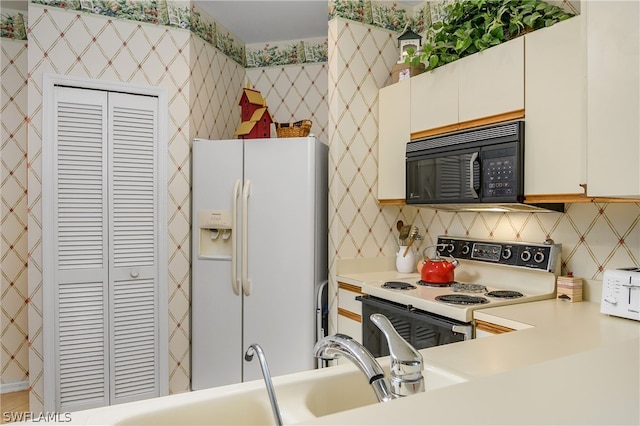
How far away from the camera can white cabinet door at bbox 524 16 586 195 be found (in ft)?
5.82

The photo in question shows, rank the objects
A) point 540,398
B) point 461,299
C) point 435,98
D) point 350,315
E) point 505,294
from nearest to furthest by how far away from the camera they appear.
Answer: point 540,398, point 461,299, point 505,294, point 435,98, point 350,315

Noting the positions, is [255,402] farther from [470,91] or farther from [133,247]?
[133,247]

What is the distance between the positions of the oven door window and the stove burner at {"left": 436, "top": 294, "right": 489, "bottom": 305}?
0.48 meters

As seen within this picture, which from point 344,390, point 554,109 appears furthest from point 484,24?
point 344,390

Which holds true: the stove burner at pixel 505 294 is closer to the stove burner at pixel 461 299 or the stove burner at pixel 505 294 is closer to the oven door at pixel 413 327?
the stove burner at pixel 461 299

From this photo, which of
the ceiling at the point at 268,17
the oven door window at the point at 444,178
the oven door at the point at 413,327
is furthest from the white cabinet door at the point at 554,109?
the ceiling at the point at 268,17

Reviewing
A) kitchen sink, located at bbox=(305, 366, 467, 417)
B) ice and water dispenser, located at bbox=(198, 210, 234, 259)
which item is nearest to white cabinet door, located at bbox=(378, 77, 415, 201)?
ice and water dispenser, located at bbox=(198, 210, 234, 259)

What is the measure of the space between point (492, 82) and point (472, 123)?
0.72 ft

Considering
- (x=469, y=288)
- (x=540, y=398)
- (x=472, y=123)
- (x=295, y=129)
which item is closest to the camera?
(x=540, y=398)

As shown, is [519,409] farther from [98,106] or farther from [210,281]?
[98,106]

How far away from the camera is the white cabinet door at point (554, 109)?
1.77m

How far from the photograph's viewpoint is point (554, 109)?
1.85m

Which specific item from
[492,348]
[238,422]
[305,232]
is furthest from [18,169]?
[492,348]

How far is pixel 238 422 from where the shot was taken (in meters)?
0.94
